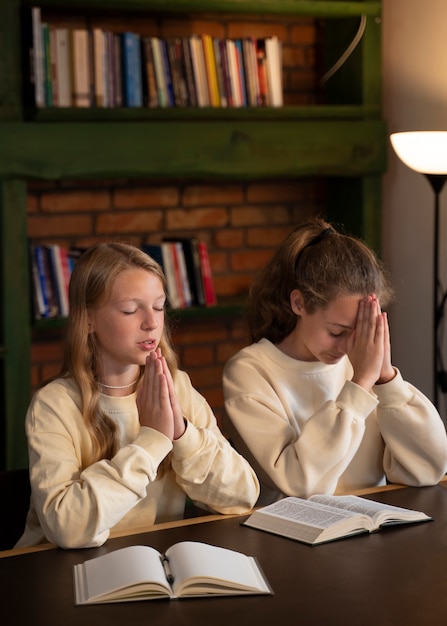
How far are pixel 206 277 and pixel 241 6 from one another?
3.16 feet

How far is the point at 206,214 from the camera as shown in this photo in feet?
12.9

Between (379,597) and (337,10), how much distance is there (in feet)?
8.75

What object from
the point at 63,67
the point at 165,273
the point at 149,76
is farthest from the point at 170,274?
the point at 63,67

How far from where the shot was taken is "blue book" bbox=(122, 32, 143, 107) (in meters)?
3.41

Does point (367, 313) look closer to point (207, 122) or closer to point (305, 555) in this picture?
point (305, 555)

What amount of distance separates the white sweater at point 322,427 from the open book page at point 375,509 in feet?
0.28

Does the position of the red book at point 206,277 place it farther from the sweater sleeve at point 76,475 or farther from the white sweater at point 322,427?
the sweater sleeve at point 76,475

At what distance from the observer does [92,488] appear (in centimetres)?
175

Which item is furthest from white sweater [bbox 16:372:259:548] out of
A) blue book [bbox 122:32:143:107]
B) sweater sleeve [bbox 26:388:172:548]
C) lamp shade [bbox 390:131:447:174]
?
blue book [bbox 122:32:143:107]

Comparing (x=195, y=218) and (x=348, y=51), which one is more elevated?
(x=348, y=51)

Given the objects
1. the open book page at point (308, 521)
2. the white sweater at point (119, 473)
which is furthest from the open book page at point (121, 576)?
the open book page at point (308, 521)

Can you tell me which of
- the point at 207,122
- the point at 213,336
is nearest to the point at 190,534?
the point at 207,122

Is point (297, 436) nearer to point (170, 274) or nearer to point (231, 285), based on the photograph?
point (170, 274)

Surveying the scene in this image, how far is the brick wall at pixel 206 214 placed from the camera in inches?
145
